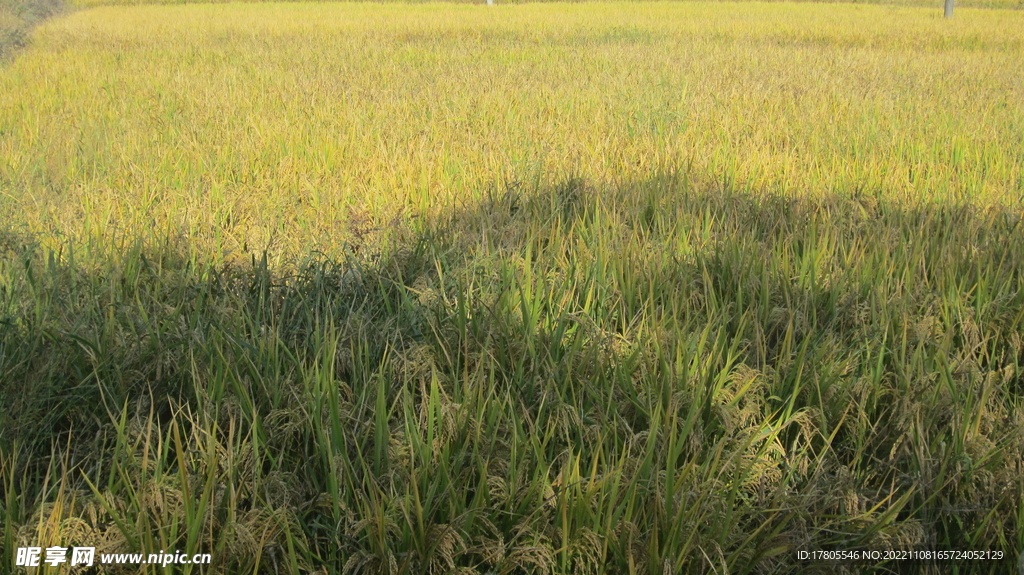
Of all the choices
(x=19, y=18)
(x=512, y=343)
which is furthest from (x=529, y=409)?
(x=19, y=18)

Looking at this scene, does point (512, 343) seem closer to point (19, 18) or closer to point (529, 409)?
point (529, 409)

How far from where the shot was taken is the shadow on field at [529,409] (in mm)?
1114

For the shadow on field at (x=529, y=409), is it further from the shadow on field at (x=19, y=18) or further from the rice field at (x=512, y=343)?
the shadow on field at (x=19, y=18)

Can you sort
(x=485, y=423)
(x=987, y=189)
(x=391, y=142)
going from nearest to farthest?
(x=485, y=423)
(x=987, y=189)
(x=391, y=142)

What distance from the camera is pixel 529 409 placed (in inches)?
55.0

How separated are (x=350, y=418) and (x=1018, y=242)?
212 centimetres

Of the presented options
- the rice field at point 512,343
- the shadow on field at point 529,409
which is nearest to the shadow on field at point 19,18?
the rice field at point 512,343

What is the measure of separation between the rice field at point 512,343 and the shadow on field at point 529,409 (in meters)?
0.01

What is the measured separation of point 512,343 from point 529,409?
0.25 metres

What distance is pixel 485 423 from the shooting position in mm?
1367

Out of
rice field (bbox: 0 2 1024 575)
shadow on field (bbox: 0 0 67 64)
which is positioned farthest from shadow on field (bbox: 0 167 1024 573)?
shadow on field (bbox: 0 0 67 64)

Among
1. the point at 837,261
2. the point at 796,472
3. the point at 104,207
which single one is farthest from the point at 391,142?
the point at 796,472

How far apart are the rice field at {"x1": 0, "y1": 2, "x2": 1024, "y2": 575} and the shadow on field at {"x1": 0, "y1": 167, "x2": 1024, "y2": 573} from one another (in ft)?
0.03

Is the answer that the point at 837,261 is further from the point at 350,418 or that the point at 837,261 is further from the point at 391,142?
the point at 391,142
